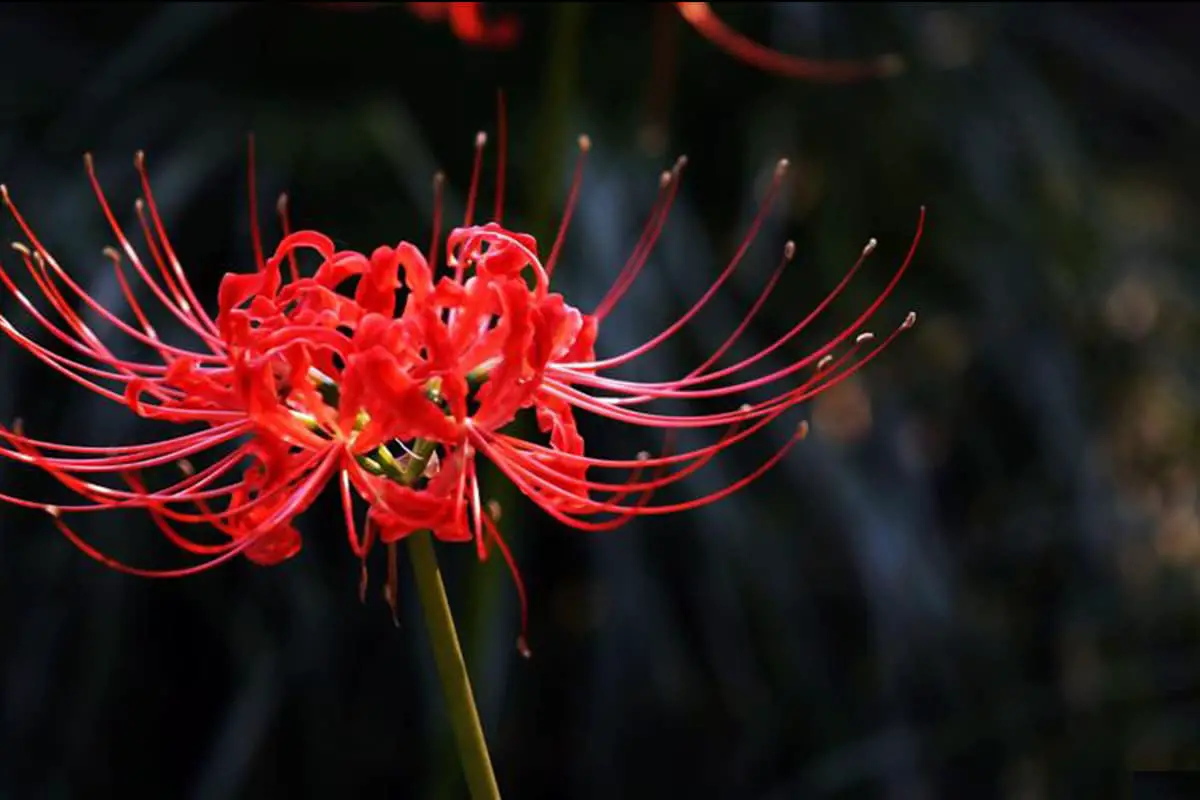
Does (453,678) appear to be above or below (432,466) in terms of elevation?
below

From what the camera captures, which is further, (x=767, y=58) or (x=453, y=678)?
(x=767, y=58)

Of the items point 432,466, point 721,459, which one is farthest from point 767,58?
point 432,466

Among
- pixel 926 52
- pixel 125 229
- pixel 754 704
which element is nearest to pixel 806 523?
pixel 754 704

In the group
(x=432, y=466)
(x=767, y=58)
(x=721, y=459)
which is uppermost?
(x=767, y=58)

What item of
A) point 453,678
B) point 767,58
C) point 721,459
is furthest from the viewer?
point 767,58

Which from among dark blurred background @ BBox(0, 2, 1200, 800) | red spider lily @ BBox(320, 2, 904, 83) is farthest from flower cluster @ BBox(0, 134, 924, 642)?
red spider lily @ BBox(320, 2, 904, 83)

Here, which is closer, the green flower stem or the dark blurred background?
the green flower stem

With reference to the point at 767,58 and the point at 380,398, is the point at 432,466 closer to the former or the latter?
the point at 380,398

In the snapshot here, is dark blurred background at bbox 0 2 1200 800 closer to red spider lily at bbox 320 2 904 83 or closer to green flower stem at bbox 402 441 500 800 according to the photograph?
red spider lily at bbox 320 2 904 83

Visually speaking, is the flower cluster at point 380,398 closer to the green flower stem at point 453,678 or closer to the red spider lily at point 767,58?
the green flower stem at point 453,678

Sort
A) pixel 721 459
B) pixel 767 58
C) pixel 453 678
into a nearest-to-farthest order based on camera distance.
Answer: pixel 453 678, pixel 721 459, pixel 767 58
